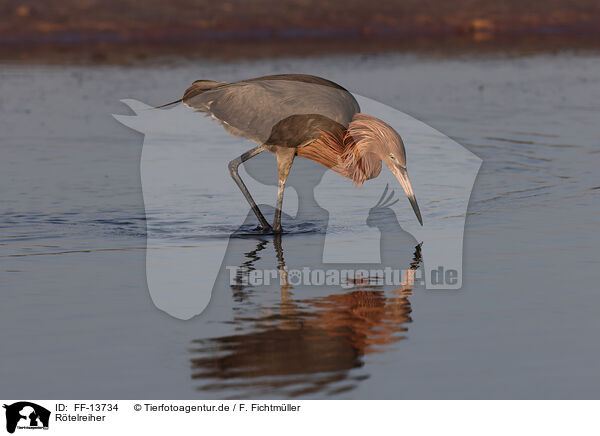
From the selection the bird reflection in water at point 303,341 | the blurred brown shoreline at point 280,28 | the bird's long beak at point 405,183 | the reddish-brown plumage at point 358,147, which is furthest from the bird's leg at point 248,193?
the blurred brown shoreline at point 280,28

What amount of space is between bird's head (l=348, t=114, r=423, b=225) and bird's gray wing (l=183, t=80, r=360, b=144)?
226 mm

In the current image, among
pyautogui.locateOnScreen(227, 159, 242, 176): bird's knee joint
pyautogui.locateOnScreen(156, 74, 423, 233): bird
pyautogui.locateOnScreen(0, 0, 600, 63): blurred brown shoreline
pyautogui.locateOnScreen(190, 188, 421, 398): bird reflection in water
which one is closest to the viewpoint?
pyautogui.locateOnScreen(190, 188, 421, 398): bird reflection in water

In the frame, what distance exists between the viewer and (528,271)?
7.91 m

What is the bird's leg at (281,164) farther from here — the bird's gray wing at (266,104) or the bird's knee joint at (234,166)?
the bird's knee joint at (234,166)

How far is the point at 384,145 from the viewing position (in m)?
8.98

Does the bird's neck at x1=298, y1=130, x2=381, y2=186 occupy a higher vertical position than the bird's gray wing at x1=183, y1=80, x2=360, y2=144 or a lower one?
lower

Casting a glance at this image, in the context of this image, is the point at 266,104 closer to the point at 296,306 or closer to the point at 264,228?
the point at 264,228

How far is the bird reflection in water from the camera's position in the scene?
5.80 metres

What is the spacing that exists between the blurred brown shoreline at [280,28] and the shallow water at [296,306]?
419 inches

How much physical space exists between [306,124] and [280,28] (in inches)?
668

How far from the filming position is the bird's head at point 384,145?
352 inches

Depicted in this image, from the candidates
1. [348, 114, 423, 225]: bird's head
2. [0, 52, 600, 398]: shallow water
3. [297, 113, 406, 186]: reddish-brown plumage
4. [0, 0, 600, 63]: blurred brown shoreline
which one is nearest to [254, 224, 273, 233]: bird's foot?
[0, 52, 600, 398]: shallow water

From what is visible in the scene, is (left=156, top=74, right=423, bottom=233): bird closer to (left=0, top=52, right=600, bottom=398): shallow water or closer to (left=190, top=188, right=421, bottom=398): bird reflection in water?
(left=0, top=52, right=600, bottom=398): shallow water
